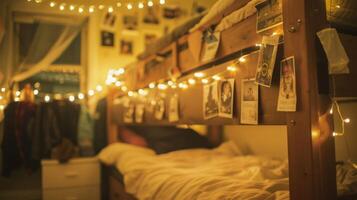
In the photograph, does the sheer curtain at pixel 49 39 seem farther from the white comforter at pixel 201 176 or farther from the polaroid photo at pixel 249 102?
the polaroid photo at pixel 249 102

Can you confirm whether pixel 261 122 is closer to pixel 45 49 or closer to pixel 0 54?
pixel 0 54

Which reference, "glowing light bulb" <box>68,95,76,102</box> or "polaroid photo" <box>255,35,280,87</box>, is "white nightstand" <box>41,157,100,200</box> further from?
"polaroid photo" <box>255,35,280,87</box>

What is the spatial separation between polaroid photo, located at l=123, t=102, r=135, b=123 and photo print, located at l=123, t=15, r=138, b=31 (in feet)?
4.10

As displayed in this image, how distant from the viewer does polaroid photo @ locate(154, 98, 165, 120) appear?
206cm

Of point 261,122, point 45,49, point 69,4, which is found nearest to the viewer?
point 261,122

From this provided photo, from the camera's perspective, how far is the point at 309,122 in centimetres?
86

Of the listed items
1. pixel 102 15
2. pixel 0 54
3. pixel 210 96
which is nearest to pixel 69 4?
pixel 0 54

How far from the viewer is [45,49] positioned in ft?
10.6

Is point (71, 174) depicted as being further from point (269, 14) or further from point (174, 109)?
point (269, 14)

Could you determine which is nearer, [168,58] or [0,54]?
[0,54]

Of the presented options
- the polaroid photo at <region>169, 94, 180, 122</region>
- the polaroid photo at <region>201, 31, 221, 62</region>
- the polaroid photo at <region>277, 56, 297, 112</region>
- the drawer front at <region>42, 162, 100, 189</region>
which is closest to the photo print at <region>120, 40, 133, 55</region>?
the drawer front at <region>42, 162, 100, 189</region>

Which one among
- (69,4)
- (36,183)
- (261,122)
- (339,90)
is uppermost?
(69,4)

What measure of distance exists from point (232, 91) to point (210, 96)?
205mm

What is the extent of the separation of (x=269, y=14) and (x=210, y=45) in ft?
1.47
